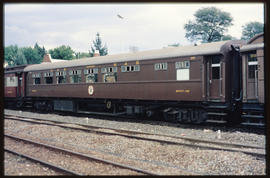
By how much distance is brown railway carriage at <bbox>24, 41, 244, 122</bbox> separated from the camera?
10883mm

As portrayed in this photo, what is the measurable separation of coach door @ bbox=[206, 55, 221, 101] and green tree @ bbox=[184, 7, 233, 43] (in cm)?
3813

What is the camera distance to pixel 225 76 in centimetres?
1056

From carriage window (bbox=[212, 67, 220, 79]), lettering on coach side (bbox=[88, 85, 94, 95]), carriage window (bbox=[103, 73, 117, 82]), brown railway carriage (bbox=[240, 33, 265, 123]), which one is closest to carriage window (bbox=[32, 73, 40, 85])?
lettering on coach side (bbox=[88, 85, 94, 95])

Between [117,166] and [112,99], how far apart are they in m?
8.80

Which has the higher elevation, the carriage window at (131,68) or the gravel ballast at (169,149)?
the carriage window at (131,68)

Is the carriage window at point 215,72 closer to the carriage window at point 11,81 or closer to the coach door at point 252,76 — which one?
the coach door at point 252,76

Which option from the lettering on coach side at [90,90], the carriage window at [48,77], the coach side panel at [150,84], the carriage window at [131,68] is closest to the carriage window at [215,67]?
the coach side panel at [150,84]

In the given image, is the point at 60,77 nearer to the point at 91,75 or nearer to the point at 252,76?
the point at 91,75

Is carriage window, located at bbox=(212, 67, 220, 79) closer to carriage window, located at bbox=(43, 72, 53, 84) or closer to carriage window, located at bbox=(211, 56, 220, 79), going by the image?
carriage window, located at bbox=(211, 56, 220, 79)

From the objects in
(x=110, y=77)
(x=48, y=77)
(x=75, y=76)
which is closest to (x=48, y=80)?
(x=48, y=77)

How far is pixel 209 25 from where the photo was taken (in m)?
50.5

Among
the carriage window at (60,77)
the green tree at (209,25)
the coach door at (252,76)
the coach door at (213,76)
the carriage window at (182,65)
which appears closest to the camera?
the coach door at (252,76)

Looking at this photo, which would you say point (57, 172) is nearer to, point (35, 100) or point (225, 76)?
point (225, 76)

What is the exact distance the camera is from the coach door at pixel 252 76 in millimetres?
10003
